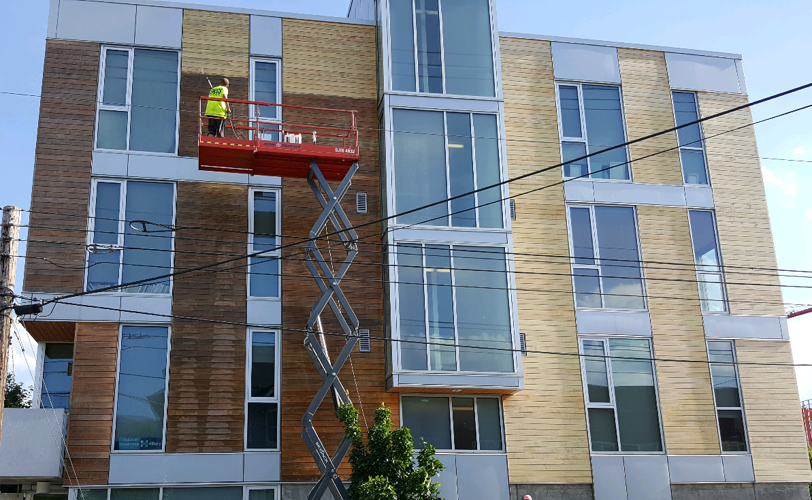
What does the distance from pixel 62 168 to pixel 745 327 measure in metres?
17.5

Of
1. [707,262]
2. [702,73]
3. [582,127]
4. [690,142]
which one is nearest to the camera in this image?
[707,262]

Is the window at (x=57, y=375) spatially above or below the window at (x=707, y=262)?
below

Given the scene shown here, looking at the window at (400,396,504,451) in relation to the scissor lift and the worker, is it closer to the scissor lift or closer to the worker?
the scissor lift

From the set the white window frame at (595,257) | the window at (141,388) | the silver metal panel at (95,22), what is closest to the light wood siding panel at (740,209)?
the white window frame at (595,257)

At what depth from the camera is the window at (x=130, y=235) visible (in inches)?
733

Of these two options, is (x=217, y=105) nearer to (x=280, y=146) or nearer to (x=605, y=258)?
(x=280, y=146)

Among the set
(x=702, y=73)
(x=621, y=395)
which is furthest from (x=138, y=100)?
(x=702, y=73)

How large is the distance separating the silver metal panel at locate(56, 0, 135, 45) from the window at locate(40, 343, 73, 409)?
7505 millimetres

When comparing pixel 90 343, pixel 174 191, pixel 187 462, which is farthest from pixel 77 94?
pixel 187 462

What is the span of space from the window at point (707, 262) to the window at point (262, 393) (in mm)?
11218

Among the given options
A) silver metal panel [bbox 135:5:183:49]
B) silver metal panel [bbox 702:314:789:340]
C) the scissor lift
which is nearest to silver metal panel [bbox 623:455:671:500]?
silver metal panel [bbox 702:314:789:340]

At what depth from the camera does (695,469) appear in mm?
20062

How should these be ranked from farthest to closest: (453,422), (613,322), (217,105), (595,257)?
1. (595,257)
2. (613,322)
3. (453,422)
4. (217,105)

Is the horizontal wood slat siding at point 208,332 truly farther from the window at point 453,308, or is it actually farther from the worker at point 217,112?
the window at point 453,308
